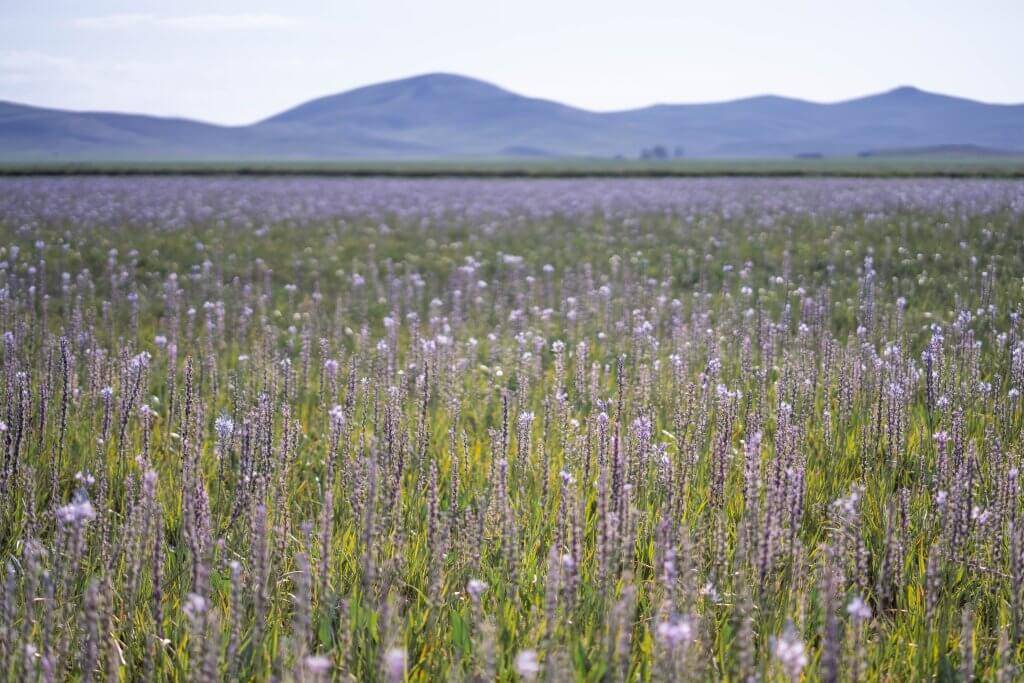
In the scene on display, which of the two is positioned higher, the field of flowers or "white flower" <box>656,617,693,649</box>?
"white flower" <box>656,617,693,649</box>

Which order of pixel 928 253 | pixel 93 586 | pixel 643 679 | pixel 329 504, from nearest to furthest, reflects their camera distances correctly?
pixel 93 586 < pixel 329 504 < pixel 643 679 < pixel 928 253

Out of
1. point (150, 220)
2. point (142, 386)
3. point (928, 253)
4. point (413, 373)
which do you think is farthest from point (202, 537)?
point (150, 220)

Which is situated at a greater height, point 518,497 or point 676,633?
point 676,633

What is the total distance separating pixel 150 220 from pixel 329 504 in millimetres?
18113

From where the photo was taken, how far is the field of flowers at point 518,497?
260cm

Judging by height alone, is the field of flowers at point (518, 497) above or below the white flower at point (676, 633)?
below

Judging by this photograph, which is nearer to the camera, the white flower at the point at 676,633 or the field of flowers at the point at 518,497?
the white flower at the point at 676,633

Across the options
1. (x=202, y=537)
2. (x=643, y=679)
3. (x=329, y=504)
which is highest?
(x=329, y=504)

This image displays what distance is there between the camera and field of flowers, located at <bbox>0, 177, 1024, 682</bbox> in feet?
8.52

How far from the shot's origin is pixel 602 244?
51.0 feet

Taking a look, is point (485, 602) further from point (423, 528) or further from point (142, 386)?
point (142, 386)

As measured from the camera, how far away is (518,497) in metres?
3.95

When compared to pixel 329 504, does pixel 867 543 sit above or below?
below

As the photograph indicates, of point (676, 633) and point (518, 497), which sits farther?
point (518, 497)
